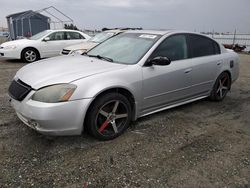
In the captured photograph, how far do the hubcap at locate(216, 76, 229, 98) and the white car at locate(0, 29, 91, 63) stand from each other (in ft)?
24.7

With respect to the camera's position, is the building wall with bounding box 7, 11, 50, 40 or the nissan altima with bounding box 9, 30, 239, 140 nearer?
the nissan altima with bounding box 9, 30, 239, 140

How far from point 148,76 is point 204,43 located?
1.77 metres

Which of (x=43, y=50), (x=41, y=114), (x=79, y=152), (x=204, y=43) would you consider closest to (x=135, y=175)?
(x=79, y=152)

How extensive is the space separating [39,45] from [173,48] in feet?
24.6

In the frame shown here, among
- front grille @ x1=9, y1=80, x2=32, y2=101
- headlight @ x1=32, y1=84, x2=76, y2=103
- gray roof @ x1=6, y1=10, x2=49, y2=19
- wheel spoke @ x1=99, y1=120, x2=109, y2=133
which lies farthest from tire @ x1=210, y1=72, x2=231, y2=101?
gray roof @ x1=6, y1=10, x2=49, y2=19

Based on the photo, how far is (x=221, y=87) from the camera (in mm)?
5391

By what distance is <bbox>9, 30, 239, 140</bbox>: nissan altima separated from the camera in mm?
3133

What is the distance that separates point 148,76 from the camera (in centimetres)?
384

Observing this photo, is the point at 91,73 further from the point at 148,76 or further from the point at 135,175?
the point at 135,175

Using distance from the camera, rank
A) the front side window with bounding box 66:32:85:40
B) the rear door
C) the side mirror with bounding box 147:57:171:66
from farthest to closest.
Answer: the front side window with bounding box 66:32:85:40, the rear door, the side mirror with bounding box 147:57:171:66

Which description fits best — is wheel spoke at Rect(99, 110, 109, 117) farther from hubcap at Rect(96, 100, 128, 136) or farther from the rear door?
the rear door

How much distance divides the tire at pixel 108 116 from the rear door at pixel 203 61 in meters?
1.58

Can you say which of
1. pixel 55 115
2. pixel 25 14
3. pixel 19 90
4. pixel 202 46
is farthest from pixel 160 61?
pixel 25 14

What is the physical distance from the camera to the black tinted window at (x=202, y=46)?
4.69 m
